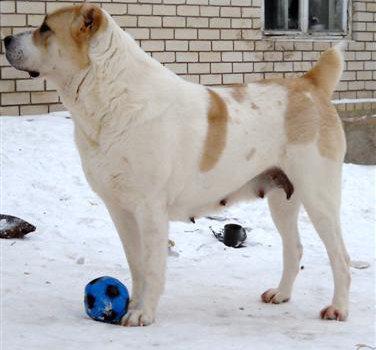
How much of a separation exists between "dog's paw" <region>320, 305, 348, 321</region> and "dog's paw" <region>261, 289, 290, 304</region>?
1.29 ft

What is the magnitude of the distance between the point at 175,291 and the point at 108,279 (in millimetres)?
773

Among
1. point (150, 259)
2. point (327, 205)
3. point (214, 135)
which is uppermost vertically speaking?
point (214, 135)

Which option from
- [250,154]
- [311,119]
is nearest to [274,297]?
[250,154]

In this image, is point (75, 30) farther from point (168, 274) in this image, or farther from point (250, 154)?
point (168, 274)

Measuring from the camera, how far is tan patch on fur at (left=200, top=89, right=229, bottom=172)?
12.7 ft

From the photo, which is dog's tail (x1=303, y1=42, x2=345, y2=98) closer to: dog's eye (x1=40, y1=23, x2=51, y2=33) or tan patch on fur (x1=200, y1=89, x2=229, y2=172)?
tan patch on fur (x1=200, y1=89, x2=229, y2=172)

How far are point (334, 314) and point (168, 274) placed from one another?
1290 millimetres

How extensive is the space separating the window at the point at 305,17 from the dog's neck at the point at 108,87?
6.11 m

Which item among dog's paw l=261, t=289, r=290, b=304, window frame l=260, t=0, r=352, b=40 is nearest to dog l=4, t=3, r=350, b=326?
dog's paw l=261, t=289, r=290, b=304

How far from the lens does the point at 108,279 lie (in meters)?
3.85

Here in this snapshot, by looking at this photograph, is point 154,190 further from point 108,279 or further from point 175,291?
point 175,291

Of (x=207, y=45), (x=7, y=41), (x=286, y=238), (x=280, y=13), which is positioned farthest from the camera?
(x=280, y=13)

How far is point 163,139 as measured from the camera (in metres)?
3.69

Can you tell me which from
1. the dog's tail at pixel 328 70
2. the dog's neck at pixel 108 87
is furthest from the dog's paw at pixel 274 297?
the dog's neck at pixel 108 87
